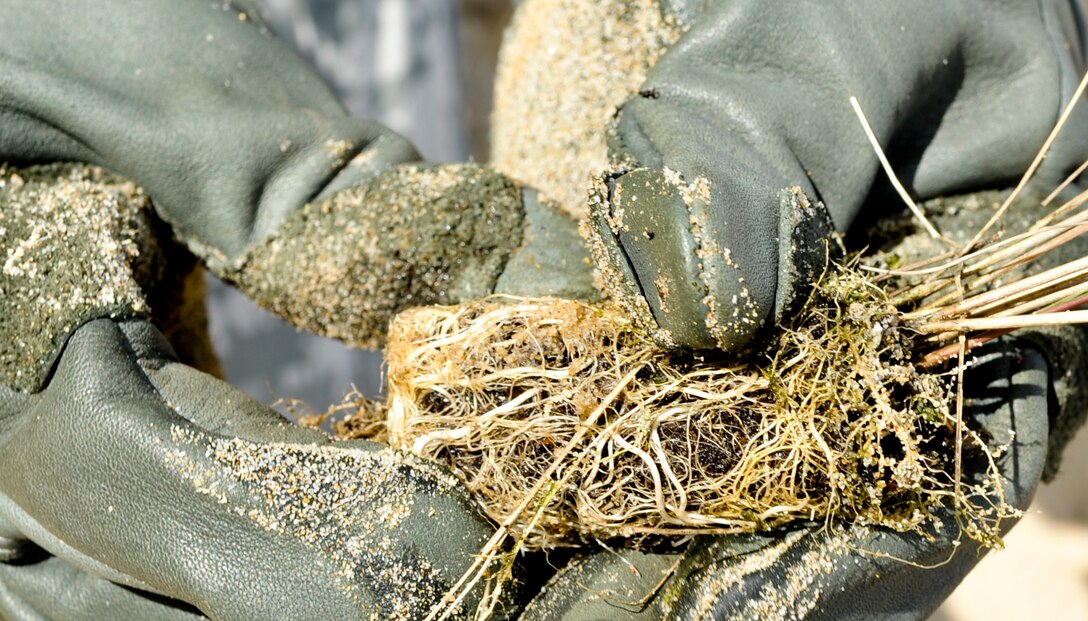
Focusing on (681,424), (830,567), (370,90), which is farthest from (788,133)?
(370,90)

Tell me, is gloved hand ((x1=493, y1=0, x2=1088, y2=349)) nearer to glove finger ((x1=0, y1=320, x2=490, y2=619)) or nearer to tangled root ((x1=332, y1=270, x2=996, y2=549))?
tangled root ((x1=332, y1=270, x2=996, y2=549))

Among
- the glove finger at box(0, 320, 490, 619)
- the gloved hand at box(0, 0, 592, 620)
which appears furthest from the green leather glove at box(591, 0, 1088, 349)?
the glove finger at box(0, 320, 490, 619)

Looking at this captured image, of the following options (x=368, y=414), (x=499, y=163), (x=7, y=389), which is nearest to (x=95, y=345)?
(x=7, y=389)

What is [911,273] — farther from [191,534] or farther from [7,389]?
[7,389]

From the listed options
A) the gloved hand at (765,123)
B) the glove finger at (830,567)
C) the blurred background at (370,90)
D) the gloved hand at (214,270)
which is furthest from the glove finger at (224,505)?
the blurred background at (370,90)

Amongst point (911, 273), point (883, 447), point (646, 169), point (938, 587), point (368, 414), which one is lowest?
point (938, 587)

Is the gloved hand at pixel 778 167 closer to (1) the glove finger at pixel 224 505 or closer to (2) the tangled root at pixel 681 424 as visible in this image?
(2) the tangled root at pixel 681 424
